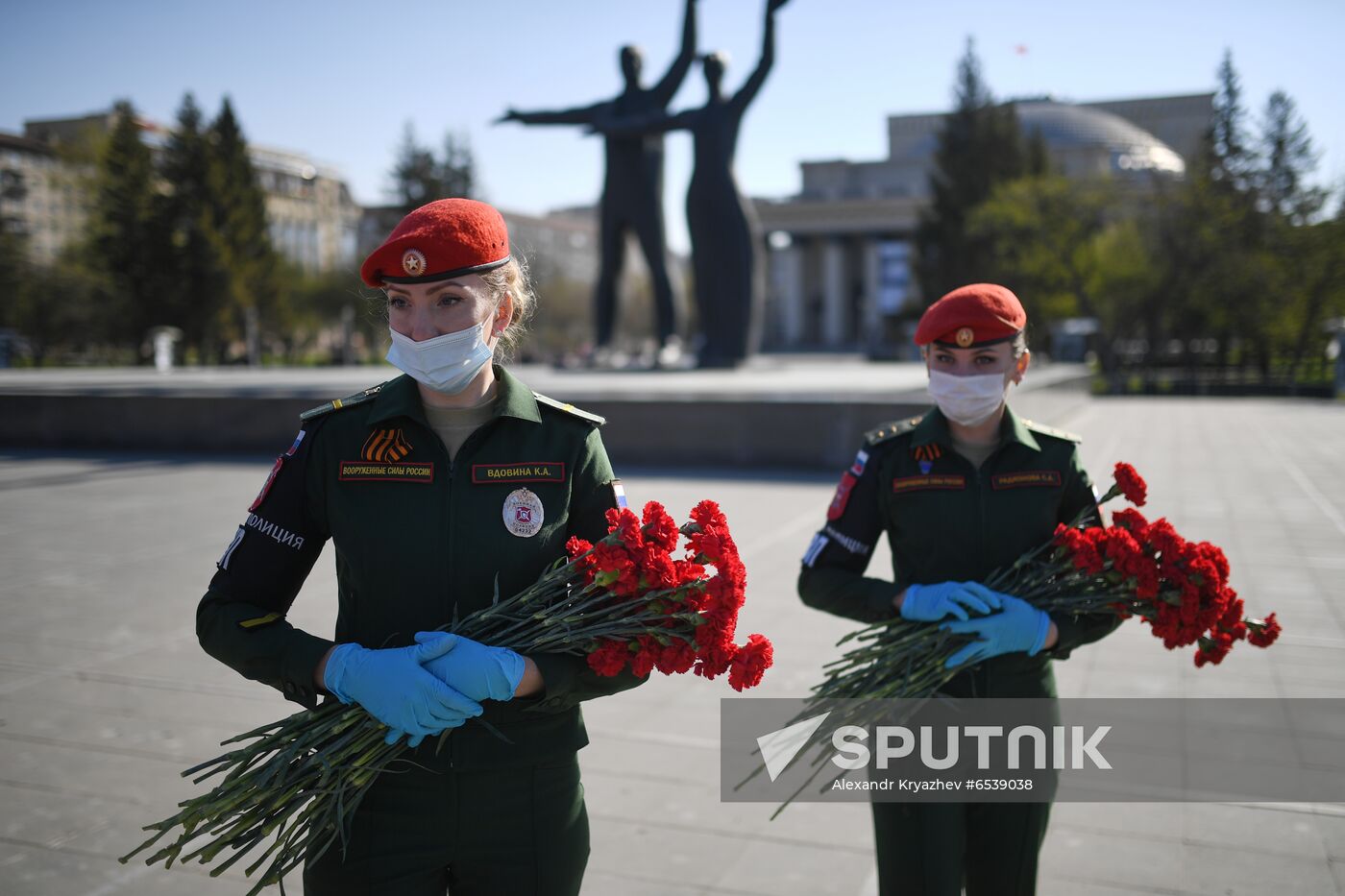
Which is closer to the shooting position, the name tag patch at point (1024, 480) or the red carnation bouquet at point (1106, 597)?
the red carnation bouquet at point (1106, 597)

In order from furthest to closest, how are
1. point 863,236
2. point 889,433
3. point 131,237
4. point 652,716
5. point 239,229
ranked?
1. point 863,236
2. point 239,229
3. point 131,237
4. point 652,716
5. point 889,433

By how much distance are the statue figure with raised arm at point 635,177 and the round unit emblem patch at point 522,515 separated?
2295cm

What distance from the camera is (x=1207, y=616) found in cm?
252

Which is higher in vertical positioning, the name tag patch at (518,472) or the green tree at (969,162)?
the green tree at (969,162)

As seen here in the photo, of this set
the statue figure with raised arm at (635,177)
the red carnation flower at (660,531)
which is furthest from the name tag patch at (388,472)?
the statue figure with raised arm at (635,177)

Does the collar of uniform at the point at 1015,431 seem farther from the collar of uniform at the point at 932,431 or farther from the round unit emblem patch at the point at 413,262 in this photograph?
the round unit emblem patch at the point at 413,262

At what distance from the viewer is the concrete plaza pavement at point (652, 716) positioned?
3.58m

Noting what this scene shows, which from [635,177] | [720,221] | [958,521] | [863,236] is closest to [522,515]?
[958,521]

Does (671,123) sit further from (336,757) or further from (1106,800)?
(336,757)

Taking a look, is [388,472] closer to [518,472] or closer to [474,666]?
[518,472]

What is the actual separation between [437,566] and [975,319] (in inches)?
59.2

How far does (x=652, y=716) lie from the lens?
5070mm

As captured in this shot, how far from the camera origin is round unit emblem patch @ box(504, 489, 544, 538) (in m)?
2.16

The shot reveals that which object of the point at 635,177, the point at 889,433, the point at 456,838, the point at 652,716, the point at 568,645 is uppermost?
the point at 635,177
